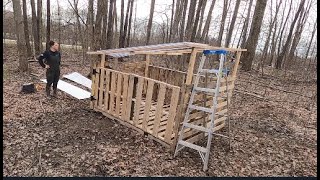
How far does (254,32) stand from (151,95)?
10.8 m

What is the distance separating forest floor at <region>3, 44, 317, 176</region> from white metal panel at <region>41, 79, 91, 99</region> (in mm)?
241

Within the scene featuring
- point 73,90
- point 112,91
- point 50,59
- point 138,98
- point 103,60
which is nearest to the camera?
point 138,98

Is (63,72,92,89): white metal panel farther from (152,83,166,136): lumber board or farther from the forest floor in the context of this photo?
(152,83,166,136): lumber board

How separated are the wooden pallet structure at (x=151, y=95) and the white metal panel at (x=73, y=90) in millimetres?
1213

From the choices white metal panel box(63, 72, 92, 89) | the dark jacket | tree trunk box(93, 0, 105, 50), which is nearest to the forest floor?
the dark jacket

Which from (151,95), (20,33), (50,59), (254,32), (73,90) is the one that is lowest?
(73,90)

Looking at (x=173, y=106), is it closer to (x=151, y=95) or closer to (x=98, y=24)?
(x=151, y=95)

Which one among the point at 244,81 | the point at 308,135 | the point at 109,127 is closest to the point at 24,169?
the point at 109,127

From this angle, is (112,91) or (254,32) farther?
(254,32)

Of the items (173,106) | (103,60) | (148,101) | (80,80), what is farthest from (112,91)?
(80,80)

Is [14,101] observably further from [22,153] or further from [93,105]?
[22,153]

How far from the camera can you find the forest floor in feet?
15.6

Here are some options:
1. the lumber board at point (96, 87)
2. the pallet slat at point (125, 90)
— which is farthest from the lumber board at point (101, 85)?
the pallet slat at point (125, 90)

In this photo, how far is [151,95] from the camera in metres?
5.70
